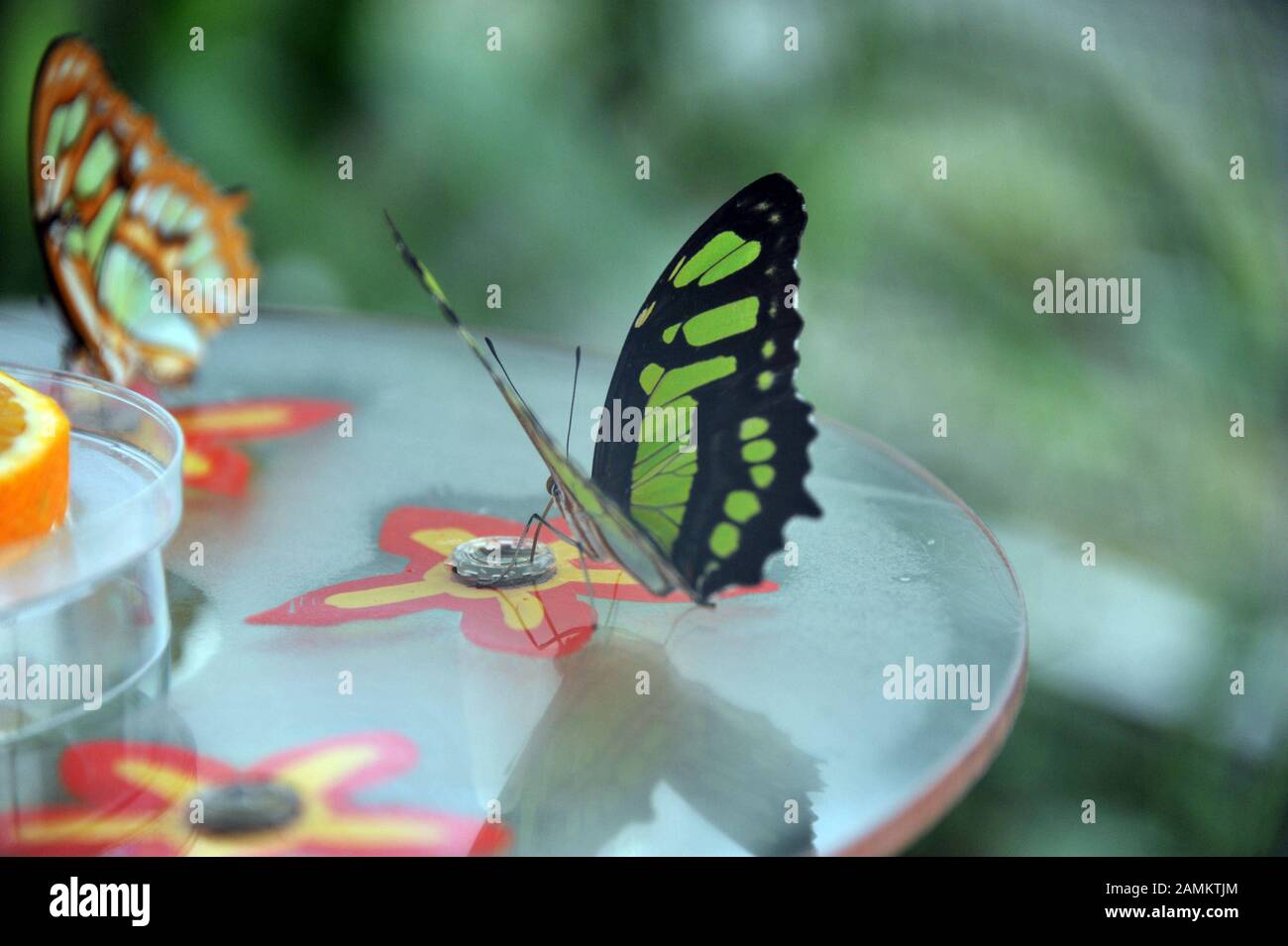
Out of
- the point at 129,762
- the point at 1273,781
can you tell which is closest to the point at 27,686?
the point at 129,762

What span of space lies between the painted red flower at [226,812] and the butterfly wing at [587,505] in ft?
0.54

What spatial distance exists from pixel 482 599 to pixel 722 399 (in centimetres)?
20

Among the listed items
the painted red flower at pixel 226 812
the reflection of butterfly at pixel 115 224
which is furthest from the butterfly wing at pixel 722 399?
the reflection of butterfly at pixel 115 224

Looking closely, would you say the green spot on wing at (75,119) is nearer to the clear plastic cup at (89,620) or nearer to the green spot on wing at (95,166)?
the green spot on wing at (95,166)

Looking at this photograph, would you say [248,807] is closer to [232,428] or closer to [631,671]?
[631,671]

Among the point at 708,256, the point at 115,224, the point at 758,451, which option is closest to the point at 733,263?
the point at 708,256

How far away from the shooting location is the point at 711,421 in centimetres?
78

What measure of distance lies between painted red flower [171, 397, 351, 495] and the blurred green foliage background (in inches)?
25.6

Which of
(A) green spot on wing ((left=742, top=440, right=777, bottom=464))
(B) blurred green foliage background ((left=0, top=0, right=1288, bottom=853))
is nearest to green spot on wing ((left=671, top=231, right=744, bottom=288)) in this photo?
(A) green spot on wing ((left=742, top=440, right=777, bottom=464))

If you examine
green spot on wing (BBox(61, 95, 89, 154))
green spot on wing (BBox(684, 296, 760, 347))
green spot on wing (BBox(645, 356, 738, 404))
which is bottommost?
green spot on wing (BBox(645, 356, 738, 404))

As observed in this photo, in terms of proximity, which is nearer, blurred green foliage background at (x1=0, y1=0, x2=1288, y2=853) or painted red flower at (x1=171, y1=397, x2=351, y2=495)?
painted red flower at (x1=171, y1=397, x2=351, y2=495)

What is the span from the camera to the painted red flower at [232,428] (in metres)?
1.01

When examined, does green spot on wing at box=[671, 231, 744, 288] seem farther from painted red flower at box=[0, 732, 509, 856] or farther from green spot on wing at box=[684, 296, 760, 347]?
painted red flower at box=[0, 732, 509, 856]

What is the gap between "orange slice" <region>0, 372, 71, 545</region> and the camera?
2.24 feet
